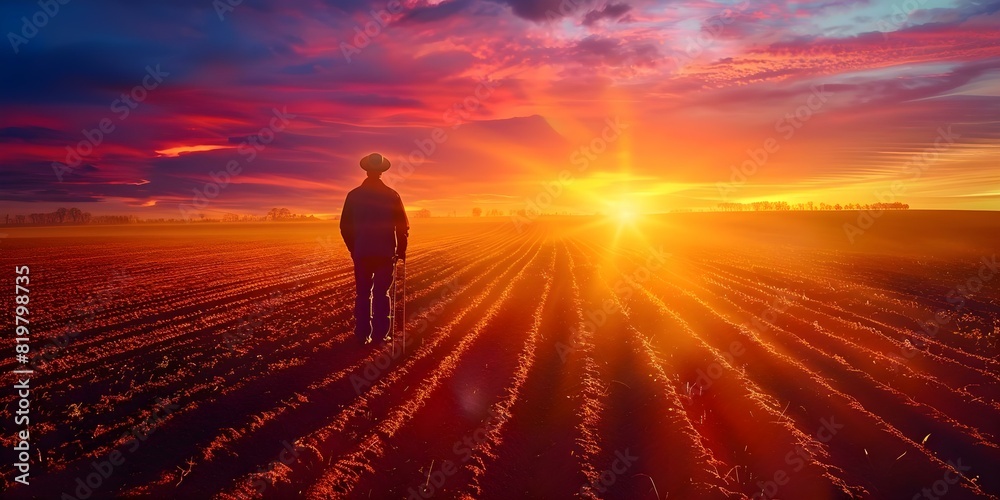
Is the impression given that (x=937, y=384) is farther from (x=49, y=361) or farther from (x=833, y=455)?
(x=49, y=361)

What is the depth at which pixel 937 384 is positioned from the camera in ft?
22.7

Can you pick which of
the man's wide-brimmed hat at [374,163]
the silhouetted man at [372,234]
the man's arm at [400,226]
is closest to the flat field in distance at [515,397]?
the silhouetted man at [372,234]

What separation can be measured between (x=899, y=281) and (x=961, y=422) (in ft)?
49.4

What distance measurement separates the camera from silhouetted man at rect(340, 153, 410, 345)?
7656 millimetres

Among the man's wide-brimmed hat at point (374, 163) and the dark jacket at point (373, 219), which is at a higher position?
the man's wide-brimmed hat at point (374, 163)

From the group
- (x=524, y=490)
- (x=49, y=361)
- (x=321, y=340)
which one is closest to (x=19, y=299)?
(x=49, y=361)

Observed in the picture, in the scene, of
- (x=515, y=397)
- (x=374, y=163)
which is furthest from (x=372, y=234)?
(x=515, y=397)

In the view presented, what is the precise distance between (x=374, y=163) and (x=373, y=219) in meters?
0.78

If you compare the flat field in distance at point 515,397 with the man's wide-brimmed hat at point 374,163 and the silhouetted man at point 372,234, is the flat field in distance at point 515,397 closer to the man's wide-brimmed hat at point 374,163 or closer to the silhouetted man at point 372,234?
the silhouetted man at point 372,234

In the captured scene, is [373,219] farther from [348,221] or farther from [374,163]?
[374,163]

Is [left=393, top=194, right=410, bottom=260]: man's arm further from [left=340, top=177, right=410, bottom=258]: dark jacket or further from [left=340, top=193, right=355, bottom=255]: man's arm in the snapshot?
[left=340, top=193, right=355, bottom=255]: man's arm

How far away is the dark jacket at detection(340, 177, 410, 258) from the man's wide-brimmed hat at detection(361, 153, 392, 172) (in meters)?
0.15

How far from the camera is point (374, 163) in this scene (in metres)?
7.62

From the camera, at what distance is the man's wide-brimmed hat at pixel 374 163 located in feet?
25.0
